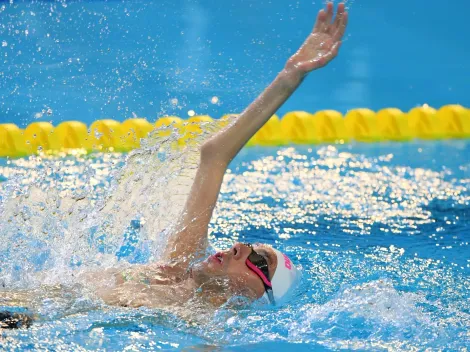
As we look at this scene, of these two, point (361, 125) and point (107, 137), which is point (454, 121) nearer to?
point (361, 125)

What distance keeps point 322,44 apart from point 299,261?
1238 millimetres

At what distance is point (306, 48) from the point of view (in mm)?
2465

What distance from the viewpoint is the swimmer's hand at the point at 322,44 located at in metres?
2.42

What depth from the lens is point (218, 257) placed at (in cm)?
243

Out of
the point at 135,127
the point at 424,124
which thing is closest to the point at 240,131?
the point at 135,127

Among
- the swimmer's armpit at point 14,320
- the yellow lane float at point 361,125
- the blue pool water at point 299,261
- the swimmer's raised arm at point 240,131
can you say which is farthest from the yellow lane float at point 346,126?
the swimmer's armpit at point 14,320

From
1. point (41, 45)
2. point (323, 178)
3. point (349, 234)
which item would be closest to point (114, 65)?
point (41, 45)

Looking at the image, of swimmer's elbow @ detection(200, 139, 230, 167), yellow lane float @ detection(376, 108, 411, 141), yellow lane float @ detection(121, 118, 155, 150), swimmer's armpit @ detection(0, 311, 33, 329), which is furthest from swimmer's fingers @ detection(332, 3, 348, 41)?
yellow lane float @ detection(376, 108, 411, 141)

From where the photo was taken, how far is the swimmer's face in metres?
2.41

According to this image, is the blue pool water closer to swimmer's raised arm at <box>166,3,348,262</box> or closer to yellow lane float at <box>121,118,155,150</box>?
swimmer's raised arm at <box>166,3,348,262</box>

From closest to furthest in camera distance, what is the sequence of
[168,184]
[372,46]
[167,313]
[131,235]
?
1. [167,313]
2. [168,184]
3. [131,235]
4. [372,46]

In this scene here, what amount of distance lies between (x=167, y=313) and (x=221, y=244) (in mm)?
1284

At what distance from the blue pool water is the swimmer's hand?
2.49 ft

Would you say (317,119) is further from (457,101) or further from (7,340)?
(7,340)
